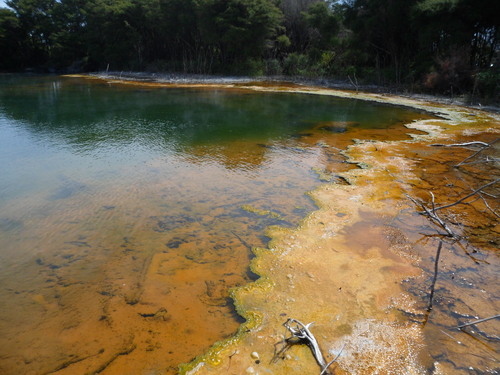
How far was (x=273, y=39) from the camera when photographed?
3144 cm

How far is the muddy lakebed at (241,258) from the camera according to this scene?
3.17 m

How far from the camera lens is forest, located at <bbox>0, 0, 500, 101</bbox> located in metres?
18.1

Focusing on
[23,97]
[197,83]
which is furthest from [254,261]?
[197,83]

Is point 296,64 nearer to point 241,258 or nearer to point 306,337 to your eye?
point 241,258

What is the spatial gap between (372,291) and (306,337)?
1.22 metres

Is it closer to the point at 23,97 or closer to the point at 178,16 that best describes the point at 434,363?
the point at 23,97

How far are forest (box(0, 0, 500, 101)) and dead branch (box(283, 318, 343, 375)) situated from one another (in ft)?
58.6

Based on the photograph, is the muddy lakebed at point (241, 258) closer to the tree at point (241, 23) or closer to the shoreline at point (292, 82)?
the shoreline at point (292, 82)

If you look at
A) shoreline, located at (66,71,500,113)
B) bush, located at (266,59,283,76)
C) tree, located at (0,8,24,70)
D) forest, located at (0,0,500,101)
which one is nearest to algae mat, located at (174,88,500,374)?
shoreline, located at (66,71,500,113)

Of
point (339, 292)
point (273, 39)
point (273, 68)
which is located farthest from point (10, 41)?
point (339, 292)

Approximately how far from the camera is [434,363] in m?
3.01

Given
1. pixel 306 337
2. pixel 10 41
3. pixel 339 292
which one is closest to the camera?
pixel 306 337

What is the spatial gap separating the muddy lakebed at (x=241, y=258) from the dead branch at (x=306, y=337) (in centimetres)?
8

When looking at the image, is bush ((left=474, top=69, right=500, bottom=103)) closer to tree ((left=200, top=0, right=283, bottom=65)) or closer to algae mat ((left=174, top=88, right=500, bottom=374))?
algae mat ((left=174, top=88, right=500, bottom=374))
